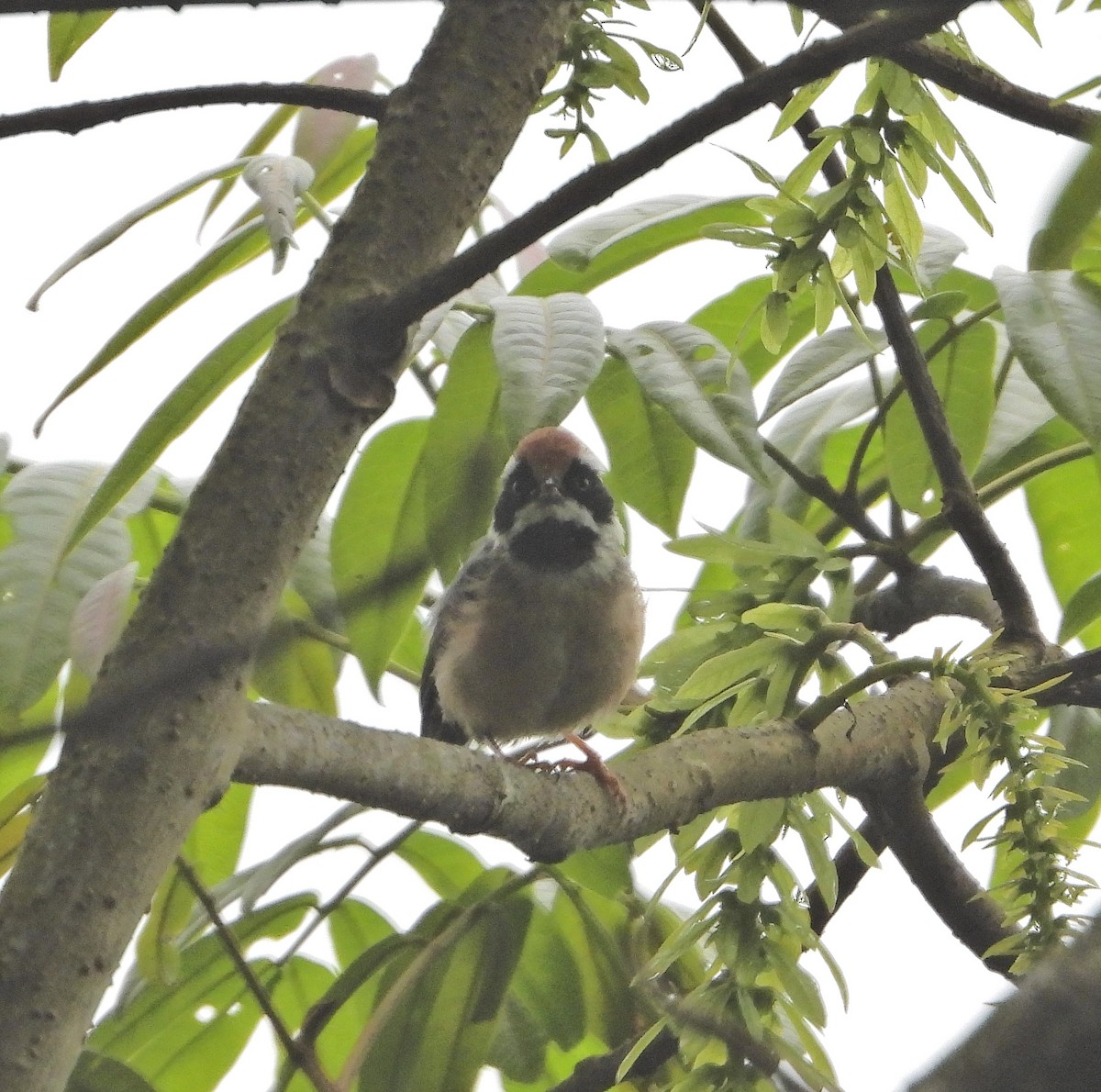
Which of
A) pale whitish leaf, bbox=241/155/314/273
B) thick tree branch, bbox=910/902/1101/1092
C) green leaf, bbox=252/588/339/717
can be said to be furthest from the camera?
green leaf, bbox=252/588/339/717

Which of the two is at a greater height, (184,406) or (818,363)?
(184,406)

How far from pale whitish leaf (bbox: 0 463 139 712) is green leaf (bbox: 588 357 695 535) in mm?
579

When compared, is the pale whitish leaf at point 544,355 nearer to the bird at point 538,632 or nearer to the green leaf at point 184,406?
the green leaf at point 184,406

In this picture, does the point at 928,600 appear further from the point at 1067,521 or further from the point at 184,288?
the point at 184,288

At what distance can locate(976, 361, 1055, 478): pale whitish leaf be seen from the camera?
69.4 inches

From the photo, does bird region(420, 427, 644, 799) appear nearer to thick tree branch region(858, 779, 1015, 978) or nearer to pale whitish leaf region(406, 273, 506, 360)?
pale whitish leaf region(406, 273, 506, 360)

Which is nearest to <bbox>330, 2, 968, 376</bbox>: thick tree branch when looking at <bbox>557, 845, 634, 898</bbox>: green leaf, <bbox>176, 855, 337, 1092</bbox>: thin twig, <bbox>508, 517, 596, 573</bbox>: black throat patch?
<bbox>176, 855, 337, 1092</bbox>: thin twig

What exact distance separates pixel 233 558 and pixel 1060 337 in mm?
846

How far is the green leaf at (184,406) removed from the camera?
4.61ft

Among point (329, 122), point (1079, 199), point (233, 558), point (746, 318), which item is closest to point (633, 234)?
point (746, 318)

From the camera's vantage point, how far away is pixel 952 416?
1.77 metres

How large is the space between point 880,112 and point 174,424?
82 cm

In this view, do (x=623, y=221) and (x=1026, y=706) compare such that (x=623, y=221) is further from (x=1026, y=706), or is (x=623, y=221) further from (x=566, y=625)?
(x=566, y=625)

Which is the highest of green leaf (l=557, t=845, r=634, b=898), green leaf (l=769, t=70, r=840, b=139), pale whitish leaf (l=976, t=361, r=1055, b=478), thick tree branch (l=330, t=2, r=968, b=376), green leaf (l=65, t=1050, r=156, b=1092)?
green leaf (l=769, t=70, r=840, b=139)
